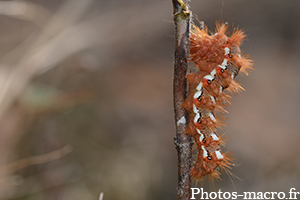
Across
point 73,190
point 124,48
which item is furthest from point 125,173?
point 124,48

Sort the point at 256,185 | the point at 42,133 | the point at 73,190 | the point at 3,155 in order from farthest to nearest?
the point at 256,185, the point at 73,190, the point at 42,133, the point at 3,155

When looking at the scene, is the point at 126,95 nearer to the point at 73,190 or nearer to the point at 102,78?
the point at 102,78

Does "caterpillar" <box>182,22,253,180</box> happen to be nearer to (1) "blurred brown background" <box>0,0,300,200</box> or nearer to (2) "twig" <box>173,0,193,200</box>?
(2) "twig" <box>173,0,193,200</box>

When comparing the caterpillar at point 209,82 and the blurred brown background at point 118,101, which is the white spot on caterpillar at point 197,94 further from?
the blurred brown background at point 118,101

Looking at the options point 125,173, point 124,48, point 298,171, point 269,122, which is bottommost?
point 125,173

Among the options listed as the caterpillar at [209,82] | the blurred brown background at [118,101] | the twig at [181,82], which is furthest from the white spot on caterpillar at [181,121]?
the blurred brown background at [118,101]

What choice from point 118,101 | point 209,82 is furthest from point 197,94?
point 118,101
